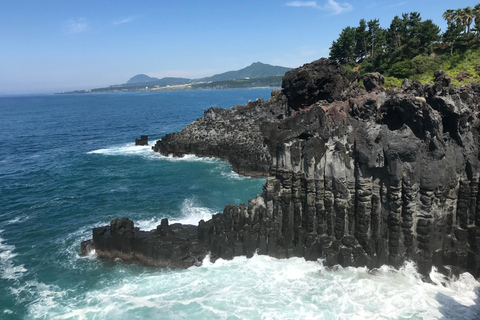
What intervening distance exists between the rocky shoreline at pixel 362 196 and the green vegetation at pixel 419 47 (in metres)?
30.9

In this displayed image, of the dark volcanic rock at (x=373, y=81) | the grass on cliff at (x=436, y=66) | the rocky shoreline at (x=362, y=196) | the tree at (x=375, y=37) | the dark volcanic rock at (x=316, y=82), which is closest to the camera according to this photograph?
the rocky shoreline at (x=362, y=196)

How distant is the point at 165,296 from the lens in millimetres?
20234

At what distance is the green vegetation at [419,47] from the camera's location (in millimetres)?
52062

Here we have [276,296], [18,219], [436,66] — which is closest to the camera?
[276,296]

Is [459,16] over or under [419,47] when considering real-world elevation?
over

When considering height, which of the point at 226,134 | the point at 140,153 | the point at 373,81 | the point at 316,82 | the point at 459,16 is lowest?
the point at 140,153

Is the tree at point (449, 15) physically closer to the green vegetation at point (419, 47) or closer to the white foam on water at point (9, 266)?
the green vegetation at point (419, 47)

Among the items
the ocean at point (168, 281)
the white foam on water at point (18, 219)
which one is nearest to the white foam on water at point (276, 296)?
the ocean at point (168, 281)

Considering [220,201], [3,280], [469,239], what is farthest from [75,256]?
[469,239]

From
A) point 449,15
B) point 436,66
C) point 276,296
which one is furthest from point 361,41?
point 276,296

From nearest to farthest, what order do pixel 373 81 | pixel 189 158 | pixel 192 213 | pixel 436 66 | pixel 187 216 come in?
pixel 373 81 < pixel 187 216 < pixel 192 213 < pixel 436 66 < pixel 189 158

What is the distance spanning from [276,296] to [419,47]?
186 ft

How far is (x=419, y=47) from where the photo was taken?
59906 millimetres

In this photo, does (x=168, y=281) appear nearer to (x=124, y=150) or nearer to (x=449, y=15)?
(x=124, y=150)
